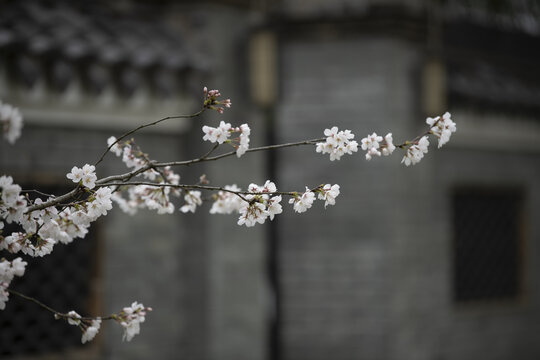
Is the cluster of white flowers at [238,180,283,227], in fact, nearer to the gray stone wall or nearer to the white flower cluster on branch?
the white flower cluster on branch

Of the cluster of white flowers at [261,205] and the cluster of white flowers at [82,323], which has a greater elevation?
the cluster of white flowers at [261,205]

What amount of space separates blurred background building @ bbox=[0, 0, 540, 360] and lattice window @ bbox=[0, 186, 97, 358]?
2 centimetres

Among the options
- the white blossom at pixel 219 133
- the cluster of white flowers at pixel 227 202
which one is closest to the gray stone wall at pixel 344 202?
the cluster of white flowers at pixel 227 202

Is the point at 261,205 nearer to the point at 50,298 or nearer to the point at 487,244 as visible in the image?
the point at 50,298

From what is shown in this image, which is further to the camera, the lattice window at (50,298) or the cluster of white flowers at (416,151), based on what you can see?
the lattice window at (50,298)

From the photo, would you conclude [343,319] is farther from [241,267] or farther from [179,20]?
[179,20]

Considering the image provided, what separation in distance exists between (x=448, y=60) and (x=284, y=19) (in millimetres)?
1712

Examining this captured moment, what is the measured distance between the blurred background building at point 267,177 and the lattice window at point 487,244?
55 cm

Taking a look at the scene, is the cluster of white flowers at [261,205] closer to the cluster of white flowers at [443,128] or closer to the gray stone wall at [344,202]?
the cluster of white flowers at [443,128]

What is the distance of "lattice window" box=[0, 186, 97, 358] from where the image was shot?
5328mm

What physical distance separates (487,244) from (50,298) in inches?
191

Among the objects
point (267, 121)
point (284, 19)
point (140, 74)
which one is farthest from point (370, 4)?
point (140, 74)

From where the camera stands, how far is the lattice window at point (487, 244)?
7387mm

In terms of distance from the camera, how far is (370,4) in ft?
20.3
